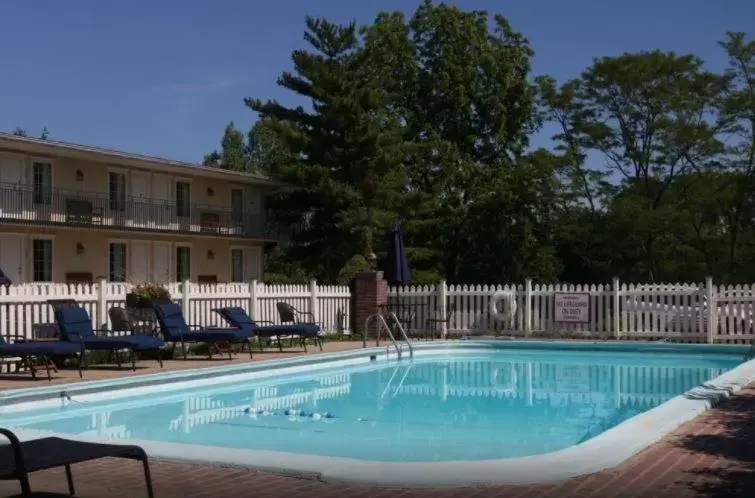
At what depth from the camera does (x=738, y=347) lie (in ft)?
61.9

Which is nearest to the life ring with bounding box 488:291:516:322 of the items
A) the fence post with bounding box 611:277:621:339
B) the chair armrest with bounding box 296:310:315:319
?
the fence post with bounding box 611:277:621:339

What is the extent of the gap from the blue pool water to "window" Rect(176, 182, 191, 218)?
19.8 meters

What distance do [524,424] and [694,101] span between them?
29910 millimetres

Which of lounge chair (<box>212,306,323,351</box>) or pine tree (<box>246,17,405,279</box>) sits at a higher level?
pine tree (<box>246,17,405,279</box>)

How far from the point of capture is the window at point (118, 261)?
33031 mm

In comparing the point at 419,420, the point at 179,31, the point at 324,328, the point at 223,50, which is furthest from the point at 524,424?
the point at 223,50

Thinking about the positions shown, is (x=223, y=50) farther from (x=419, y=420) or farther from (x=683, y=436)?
(x=683, y=436)

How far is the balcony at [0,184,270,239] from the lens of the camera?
29.5 m

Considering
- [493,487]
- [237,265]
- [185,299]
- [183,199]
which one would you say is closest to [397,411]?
[493,487]

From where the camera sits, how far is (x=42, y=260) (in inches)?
1211

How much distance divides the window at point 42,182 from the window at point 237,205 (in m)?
8.27

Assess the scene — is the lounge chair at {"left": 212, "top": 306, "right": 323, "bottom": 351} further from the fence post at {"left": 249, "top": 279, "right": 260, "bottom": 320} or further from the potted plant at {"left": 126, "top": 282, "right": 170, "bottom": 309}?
the potted plant at {"left": 126, "top": 282, "right": 170, "bottom": 309}

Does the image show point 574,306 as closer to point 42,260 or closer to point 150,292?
point 150,292

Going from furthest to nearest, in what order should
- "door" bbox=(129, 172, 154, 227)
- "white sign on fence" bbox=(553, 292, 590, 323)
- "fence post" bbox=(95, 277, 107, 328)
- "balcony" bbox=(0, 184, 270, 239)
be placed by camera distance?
"door" bbox=(129, 172, 154, 227) → "balcony" bbox=(0, 184, 270, 239) → "white sign on fence" bbox=(553, 292, 590, 323) → "fence post" bbox=(95, 277, 107, 328)
